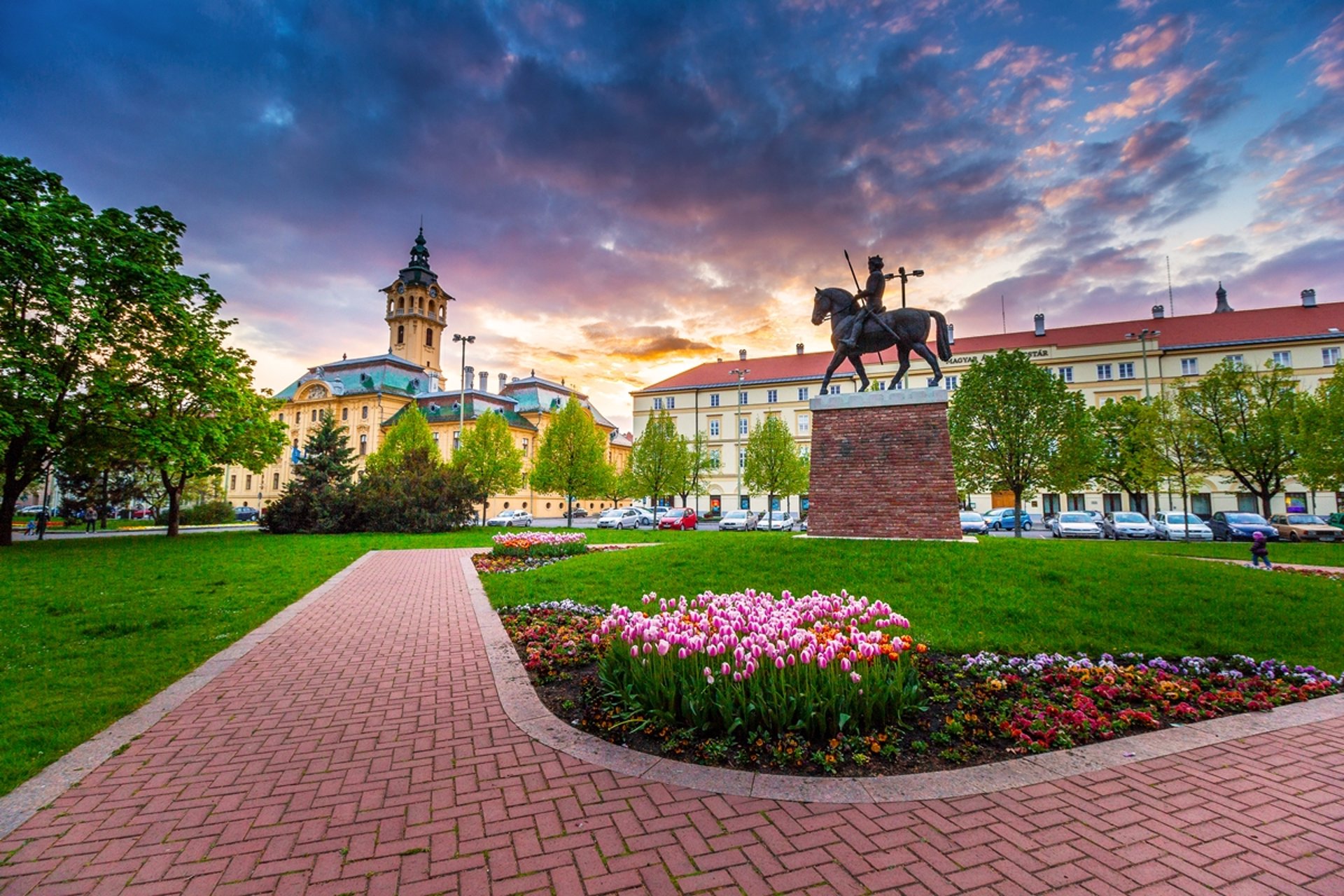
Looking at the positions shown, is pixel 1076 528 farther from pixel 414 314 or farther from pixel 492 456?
pixel 414 314

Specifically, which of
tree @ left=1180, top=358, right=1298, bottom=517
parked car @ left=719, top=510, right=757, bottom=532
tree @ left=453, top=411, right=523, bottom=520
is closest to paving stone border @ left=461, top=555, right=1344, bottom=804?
tree @ left=1180, top=358, right=1298, bottom=517

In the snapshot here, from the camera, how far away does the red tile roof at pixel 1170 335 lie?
44.3 meters

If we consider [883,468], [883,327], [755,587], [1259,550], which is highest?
[883,327]

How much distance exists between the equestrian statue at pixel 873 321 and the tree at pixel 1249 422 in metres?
24.6

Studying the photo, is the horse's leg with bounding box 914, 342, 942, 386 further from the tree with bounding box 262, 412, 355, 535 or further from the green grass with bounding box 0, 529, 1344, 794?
the tree with bounding box 262, 412, 355, 535

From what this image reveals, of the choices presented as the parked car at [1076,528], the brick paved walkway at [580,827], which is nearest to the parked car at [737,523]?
the parked car at [1076,528]

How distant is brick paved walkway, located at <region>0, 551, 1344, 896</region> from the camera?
8.93 feet

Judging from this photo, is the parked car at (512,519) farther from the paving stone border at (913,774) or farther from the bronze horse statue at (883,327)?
the paving stone border at (913,774)

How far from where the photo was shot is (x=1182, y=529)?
89.8 feet

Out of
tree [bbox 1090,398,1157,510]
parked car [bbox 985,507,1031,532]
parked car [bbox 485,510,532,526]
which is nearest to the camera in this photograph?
tree [bbox 1090,398,1157,510]

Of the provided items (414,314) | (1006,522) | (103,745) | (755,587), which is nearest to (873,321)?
(755,587)

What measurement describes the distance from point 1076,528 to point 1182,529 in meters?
4.22

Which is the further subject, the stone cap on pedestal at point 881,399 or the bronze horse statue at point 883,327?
the bronze horse statue at point 883,327

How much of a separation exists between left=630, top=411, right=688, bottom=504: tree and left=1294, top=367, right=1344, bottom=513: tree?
30.9m
